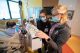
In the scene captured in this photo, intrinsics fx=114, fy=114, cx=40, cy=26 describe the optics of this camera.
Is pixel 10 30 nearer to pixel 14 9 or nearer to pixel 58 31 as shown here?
pixel 58 31

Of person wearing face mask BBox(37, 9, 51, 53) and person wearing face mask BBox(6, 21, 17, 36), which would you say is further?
person wearing face mask BBox(37, 9, 51, 53)

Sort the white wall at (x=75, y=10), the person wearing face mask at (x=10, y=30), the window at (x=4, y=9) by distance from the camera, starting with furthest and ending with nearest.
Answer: the white wall at (x=75, y=10), the window at (x=4, y=9), the person wearing face mask at (x=10, y=30)

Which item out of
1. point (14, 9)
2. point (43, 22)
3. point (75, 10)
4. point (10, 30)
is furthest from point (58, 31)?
point (75, 10)

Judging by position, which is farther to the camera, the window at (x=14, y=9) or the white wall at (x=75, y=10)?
the white wall at (x=75, y=10)

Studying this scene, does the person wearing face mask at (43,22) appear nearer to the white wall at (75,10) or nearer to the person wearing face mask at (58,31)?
the person wearing face mask at (58,31)

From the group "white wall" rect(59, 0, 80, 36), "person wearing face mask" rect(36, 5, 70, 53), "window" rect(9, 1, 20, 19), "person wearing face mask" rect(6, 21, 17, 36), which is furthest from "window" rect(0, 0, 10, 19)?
"white wall" rect(59, 0, 80, 36)

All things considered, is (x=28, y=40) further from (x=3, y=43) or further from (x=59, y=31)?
(x=59, y=31)

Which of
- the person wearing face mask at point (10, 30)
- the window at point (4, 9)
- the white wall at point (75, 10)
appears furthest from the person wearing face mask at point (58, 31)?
the white wall at point (75, 10)

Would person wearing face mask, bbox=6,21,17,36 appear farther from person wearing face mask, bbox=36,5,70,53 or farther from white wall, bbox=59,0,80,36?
white wall, bbox=59,0,80,36

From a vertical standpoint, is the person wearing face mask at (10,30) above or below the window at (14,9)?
below

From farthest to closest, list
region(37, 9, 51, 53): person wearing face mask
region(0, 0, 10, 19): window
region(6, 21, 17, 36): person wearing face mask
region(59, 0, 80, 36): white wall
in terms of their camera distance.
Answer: region(59, 0, 80, 36): white wall < region(0, 0, 10, 19): window < region(37, 9, 51, 53): person wearing face mask < region(6, 21, 17, 36): person wearing face mask

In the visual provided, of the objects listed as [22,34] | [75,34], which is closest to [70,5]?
[75,34]

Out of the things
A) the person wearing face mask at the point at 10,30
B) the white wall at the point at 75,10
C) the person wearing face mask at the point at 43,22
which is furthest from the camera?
the white wall at the point at 75,10

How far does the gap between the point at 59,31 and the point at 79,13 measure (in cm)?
336
